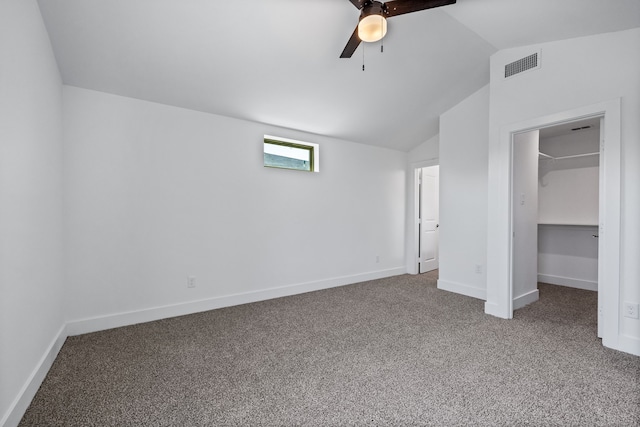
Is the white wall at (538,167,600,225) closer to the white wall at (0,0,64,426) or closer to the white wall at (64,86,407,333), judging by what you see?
the white wall at (64,86,407,333)

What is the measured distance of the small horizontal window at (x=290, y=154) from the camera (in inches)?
162

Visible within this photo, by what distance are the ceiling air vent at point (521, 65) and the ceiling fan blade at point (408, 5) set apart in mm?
1699

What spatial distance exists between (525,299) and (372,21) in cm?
374

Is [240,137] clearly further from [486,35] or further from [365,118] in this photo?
[486,35]

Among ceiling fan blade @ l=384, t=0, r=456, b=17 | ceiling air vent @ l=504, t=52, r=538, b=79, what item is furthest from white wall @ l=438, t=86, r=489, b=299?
ceiling fan blade @ l=384, t=0, r=456, b=17

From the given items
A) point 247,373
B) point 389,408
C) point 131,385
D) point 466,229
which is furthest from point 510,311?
point 131,385

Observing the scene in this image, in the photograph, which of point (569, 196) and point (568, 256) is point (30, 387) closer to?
point (568, 256)

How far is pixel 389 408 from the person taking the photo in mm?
1716

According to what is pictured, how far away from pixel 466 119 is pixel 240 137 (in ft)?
10.3

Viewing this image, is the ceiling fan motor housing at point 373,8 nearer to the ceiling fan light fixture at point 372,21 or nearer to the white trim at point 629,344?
the ceiling fan light fixture at point 372,21

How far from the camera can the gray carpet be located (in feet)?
5.48

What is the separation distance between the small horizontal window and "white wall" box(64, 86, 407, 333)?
4.8 inches

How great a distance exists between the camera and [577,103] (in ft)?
8.82

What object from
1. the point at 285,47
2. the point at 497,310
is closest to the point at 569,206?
the point at 497,310
